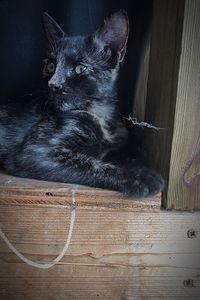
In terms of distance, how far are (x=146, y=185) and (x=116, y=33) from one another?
564mm

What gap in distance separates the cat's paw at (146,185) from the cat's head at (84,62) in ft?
1.30

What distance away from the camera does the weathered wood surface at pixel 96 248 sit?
1.18 metres

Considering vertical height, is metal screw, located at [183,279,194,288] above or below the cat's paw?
below

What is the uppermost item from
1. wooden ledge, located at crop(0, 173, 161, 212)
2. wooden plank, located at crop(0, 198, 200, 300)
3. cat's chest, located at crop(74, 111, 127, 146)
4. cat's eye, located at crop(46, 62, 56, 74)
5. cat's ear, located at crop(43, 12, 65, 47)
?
cat's ear, located at crop(43, 12, 65, 47)

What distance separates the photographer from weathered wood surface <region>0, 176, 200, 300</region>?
3.87 ft

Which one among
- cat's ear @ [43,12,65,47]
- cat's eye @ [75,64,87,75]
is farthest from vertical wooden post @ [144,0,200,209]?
cat's ear @ [43,12,65,47]

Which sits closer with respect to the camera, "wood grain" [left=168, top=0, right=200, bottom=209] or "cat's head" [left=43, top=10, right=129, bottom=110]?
"wood grain" [left=168, top=0, right=200, bottom=209]

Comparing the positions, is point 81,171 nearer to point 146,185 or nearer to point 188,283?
point 146,185

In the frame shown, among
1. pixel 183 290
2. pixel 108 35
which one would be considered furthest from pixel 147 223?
pixel 108 35

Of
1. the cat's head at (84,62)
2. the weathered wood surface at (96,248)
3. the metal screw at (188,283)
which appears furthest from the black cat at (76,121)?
the metal screw at (188,283)

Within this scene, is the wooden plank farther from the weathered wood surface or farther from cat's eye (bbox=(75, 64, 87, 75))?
cat's eye (bbox=(75, 64, 87, 75))

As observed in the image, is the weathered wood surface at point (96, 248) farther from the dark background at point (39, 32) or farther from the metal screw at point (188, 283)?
the dark background at point (39, 32)

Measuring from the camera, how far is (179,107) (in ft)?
3.92

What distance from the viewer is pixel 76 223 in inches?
46.9
